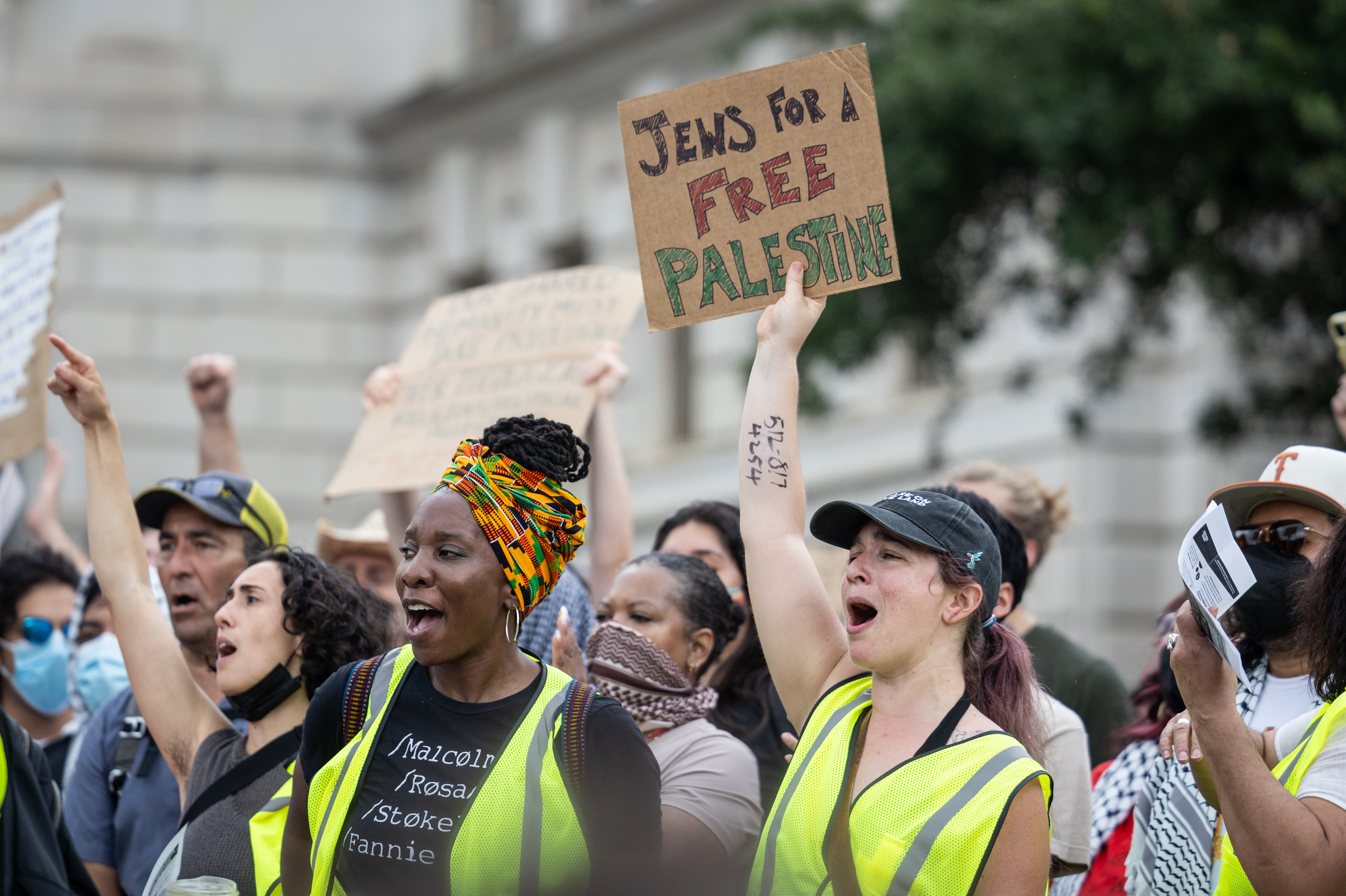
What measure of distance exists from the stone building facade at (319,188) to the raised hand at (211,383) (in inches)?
369

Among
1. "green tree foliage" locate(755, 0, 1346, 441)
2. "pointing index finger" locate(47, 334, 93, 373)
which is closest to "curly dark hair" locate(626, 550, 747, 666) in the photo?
"pointing index finger" locate(47, 334, 93, 373)

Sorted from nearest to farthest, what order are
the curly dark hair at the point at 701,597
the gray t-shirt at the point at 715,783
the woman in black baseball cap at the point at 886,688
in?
the woman in black baseball cap at the point at 886,688
the gray t-shirt at the point at 715,783
the curly dark hair at the point at 701,597

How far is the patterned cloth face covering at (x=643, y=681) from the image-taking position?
4.12 m

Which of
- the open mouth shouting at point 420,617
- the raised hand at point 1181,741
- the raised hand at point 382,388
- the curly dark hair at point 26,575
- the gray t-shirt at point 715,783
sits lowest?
the gray t-shirt at point 715,783

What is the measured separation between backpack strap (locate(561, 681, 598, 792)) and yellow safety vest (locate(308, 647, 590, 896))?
0.6 inches

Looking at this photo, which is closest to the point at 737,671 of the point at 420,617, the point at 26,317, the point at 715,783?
the point at 715,783

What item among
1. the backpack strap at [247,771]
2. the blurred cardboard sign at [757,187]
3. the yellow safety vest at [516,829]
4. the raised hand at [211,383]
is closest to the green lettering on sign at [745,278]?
the blurred cardboard sign at [757,187]

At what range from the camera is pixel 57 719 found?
5863mm

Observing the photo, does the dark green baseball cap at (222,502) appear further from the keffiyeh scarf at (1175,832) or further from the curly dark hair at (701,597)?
the keffiyeh scarf at (1175,832)

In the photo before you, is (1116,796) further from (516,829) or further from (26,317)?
(26,317)

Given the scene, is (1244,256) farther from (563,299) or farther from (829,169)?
(829,169)

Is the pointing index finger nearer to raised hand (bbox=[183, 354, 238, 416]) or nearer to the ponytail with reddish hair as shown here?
raised hand (bbox=[183, 354, 238, 416])

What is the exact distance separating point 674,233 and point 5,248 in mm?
2942

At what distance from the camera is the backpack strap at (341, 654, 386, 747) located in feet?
10.6
